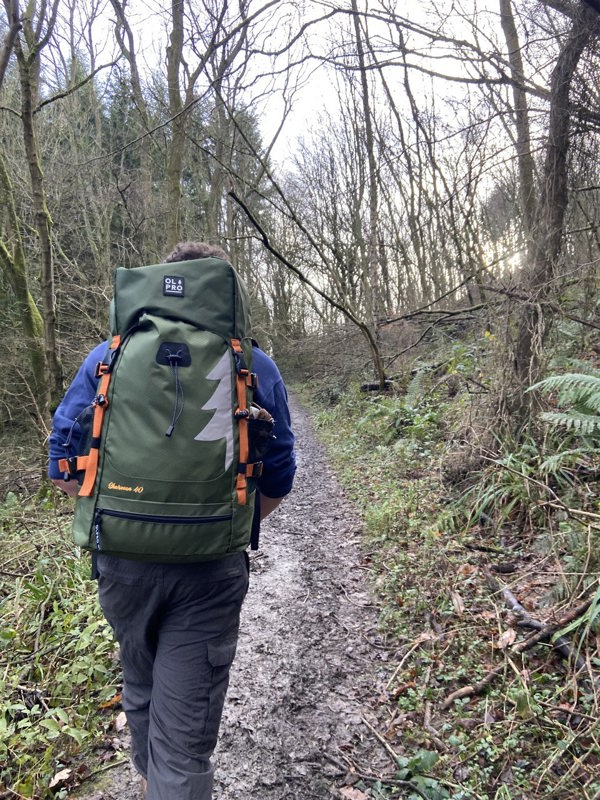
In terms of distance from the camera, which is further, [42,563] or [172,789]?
[42,563]

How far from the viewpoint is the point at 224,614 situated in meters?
1.71

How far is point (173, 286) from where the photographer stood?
63.9 inches

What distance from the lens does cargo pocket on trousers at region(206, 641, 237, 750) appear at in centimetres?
167

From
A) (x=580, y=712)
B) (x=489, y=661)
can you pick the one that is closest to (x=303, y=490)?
(x=489, y=661)

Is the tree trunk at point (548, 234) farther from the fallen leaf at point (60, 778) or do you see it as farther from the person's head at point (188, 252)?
the fallen leaf at point (60, 778)

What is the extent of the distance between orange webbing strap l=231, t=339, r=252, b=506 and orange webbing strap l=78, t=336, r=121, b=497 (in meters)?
0.40

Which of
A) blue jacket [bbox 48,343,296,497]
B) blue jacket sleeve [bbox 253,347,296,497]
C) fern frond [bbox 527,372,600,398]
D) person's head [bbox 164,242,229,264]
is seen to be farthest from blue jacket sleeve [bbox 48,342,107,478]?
fern frond [bbox 527,372,600,398]

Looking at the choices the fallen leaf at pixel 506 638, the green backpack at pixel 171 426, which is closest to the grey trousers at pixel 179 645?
the green backpack at pixel 171 426

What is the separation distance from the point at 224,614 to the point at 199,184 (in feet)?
57.4

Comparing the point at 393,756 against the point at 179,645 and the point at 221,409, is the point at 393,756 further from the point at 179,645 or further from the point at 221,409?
the point at 221,409

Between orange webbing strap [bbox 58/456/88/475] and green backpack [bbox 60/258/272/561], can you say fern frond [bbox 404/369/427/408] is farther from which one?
orange webbing strap [bbox 58/456/88/475]

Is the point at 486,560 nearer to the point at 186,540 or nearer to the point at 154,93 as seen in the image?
the point at 186,540

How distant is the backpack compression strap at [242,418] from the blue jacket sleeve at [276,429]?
Result: 7.5 inches

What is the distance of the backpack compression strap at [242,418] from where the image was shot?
163 cm
